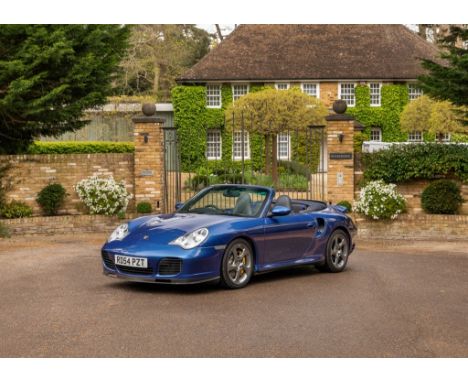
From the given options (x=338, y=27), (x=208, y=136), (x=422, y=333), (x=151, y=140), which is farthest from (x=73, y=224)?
(x=338, y=27)

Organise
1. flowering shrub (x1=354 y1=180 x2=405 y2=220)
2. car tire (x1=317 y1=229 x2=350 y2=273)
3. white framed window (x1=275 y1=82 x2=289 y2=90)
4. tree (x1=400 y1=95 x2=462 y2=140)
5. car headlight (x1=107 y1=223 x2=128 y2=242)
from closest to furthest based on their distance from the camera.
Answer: car headlight (x1=107 y1=223 x2=128 y2=242) → car tire (x1=317 y1=229 x2=350 y2=273) → flowering shrub (x1=354 y1=180 x2=405 y2=220) → tree (x1=400 y1=95 x2=462 y2=140) → white framed window (x1=275 y1=82 x2=289 y2=90)

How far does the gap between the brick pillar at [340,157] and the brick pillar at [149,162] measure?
4054 mm

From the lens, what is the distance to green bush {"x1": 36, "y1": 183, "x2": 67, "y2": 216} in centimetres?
2009

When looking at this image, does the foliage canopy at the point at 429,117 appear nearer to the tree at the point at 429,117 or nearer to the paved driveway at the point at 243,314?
the tree at the point at 429,117

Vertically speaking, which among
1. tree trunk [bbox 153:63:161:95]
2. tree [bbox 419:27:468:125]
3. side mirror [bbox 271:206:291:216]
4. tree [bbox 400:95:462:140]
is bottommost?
side mirror [bbox 271:206:291:216]

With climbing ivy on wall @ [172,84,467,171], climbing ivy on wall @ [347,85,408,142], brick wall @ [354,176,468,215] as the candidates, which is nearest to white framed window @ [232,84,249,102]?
climbing ivy on wall @ [172,84,467,171]

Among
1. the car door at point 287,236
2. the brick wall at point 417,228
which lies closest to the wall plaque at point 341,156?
the brick wall at point 417,228

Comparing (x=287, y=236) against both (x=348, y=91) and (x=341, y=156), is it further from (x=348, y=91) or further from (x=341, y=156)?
(x=348, y=91)

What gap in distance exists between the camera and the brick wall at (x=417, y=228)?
19234 millimetres

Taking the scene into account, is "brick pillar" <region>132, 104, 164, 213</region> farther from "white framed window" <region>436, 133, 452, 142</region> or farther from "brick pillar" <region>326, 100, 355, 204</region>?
"white framed window" <region>436, 133, 452, 142</region>

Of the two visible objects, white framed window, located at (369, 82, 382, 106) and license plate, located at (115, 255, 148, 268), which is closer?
license plate, located at (115, 255, 148, 268)

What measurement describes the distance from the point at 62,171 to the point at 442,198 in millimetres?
8999

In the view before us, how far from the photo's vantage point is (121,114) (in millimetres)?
46125

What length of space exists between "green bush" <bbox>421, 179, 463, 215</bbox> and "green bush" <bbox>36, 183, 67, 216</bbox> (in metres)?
8.58
